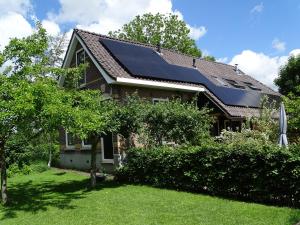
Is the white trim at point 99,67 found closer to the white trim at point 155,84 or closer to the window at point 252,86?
the white trim at point 155,84

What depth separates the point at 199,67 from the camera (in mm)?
24953

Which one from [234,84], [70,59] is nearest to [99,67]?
[70,59]

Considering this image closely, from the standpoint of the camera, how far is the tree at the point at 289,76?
37.7m

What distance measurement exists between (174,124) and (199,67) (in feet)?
36.3

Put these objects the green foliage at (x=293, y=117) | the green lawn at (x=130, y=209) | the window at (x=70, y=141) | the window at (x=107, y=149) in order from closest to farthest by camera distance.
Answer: the green lawn at (x=130, y=209) < the window at (x=107, y=149) < the green foliage at (x=293, y=117) < the window at (x=70, y=141)

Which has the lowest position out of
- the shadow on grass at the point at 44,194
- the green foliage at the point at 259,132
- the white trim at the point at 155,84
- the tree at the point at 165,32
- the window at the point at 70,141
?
the shadow on grass at the point at 44,194

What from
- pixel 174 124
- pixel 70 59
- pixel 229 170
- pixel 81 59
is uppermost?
pixel 70 59

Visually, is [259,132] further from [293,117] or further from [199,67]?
[199,67]

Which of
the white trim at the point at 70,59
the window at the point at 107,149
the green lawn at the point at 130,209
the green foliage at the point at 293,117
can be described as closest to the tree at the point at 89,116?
the green lawn at the point at 130,209

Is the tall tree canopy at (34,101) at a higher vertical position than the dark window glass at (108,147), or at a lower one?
higher

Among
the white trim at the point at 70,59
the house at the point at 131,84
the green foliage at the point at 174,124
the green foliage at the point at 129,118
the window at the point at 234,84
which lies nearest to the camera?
the green foliage at the point at 129,118

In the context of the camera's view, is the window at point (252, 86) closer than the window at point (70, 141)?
No

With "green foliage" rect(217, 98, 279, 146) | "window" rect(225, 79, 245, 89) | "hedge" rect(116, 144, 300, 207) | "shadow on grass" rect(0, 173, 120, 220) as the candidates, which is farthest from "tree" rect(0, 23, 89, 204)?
"window" rect(225, 79, 245, 89)

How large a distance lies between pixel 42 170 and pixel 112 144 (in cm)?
488
